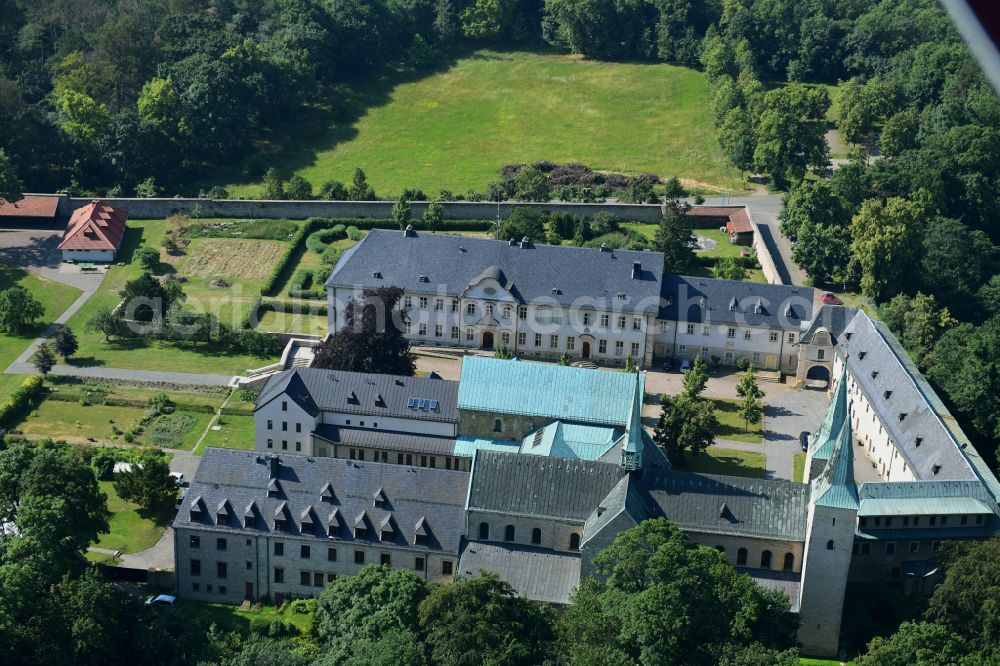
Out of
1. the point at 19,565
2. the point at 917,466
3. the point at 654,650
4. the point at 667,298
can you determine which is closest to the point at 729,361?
the point at 667,298

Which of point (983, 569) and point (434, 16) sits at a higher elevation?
point (434, 16)

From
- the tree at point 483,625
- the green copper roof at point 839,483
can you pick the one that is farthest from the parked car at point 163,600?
the green copper roof at point 839,483

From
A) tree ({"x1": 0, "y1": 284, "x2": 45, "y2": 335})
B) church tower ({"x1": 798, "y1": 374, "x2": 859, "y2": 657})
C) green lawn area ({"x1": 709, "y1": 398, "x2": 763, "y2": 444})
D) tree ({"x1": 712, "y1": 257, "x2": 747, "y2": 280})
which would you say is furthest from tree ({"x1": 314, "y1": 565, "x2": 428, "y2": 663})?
tree ({"x1": 712, "y1": 257, "x2": 747, "y2": 280})

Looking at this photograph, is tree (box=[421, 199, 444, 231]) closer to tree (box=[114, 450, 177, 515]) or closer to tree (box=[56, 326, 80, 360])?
tree (box=[56, 326, 80, 360])

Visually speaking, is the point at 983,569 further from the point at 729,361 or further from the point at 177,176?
the point at 177,176

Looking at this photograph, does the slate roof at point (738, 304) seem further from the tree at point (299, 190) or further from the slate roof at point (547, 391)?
the tree at point (299, 190)
